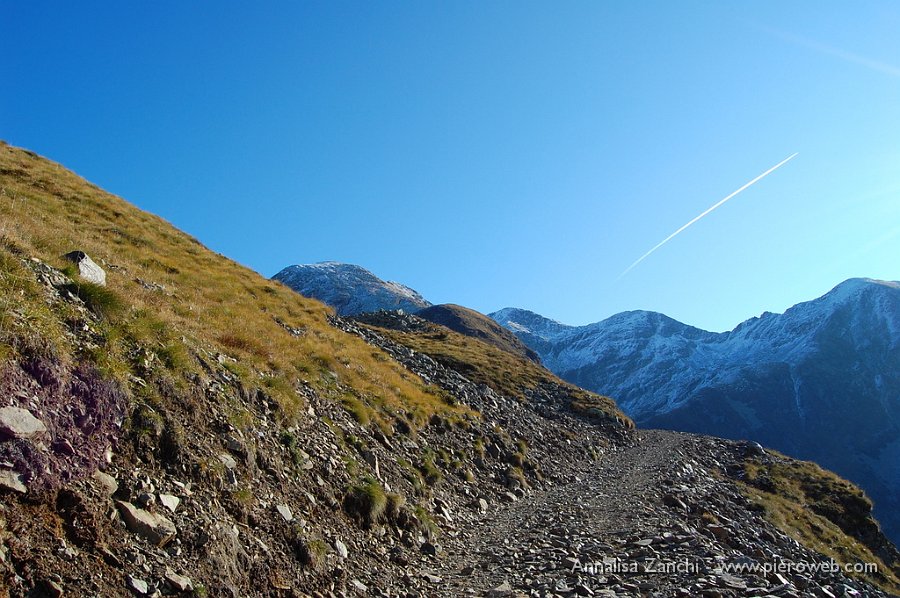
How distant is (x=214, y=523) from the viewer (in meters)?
8.34

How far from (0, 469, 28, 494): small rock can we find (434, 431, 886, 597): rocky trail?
8098mm

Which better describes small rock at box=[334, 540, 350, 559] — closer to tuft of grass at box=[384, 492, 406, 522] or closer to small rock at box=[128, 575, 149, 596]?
tuft of grass at box=[384, 492, 406, 522]

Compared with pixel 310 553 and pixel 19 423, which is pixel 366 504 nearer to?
pixel 310 553

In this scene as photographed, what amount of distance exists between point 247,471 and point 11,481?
14.8 ft

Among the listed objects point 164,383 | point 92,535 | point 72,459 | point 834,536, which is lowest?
point 834,536

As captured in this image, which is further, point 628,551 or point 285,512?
point 628,551

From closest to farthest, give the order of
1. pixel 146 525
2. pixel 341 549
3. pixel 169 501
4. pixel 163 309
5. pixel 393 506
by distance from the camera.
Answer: pixel 146 525, pixel 169 501, pixel 341 549, pixel 393 506, pixel 163 309

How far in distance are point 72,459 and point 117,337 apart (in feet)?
12.2

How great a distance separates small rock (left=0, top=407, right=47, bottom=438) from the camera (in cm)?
663

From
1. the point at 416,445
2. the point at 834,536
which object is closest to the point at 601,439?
the point at 834,536

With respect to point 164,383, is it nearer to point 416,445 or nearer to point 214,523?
point 214,523

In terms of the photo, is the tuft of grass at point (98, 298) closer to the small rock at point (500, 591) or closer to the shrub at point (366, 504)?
the shrub at point (366, 504)

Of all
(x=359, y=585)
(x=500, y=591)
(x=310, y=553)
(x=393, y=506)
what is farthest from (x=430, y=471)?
(x=310, y=553)

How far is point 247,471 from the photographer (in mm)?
10328
